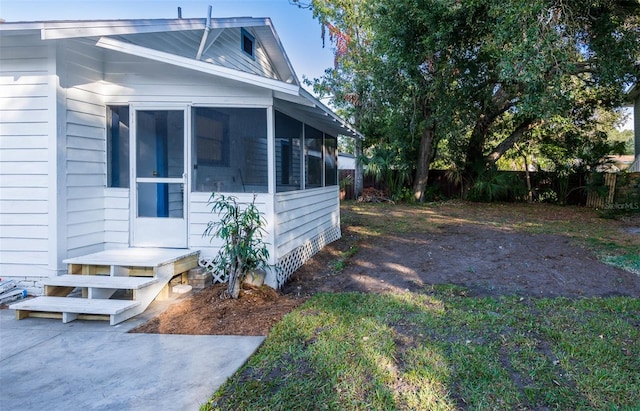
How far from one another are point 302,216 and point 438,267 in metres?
2.26

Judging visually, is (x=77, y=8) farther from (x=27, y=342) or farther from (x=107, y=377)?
(x=107, y=377)

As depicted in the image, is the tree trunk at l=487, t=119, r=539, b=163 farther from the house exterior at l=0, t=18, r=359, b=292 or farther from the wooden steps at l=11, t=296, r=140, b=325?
the wooden steps at l=11, t=296, r=140, b=325

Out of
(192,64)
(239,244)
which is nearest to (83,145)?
(192,64)

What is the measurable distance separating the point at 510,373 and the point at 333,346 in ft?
4.25

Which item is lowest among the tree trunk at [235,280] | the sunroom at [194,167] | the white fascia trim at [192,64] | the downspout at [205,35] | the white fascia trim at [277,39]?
the tree trunk at [235,280]

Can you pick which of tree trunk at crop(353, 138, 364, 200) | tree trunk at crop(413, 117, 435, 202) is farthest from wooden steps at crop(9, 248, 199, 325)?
tree trunk at crop(353, 138, 364, 200)

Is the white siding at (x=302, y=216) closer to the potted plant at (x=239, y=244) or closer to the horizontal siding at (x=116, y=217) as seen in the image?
the potted plant at (x=239, y=244)

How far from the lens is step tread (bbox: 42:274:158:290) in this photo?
13.1 feet

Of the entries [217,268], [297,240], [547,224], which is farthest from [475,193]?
[217,268]

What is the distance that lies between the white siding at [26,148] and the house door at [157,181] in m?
0.96

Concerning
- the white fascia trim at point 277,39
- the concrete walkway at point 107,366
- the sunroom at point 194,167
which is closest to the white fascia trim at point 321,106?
the sunroom at point 194,167

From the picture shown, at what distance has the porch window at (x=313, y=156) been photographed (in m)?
6.49

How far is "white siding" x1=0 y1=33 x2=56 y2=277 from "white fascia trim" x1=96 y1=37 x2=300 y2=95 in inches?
27.3

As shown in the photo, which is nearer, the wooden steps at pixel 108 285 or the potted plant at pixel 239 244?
the wooden steps at pixel 108 285
